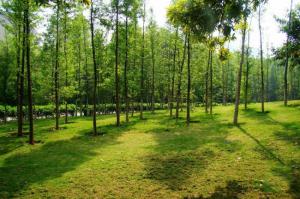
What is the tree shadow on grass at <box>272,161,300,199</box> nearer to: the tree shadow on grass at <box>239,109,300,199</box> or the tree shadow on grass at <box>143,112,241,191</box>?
the tree shadow on grass at <box>239,109,300,199</box>

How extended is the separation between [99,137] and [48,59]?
12.4 meters

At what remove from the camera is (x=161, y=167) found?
478 inches

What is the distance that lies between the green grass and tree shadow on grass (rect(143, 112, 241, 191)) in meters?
0.03

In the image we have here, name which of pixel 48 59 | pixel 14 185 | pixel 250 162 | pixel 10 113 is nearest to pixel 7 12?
pixel 48 59

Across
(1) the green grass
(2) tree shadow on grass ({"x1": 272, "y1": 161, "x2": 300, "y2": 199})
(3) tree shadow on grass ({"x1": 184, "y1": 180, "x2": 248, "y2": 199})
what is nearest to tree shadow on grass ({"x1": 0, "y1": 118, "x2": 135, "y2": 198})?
(1) the green grass

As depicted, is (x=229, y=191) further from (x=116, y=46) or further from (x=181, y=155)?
(x=116, y=46)

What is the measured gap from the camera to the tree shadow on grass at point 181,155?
11.0 metres

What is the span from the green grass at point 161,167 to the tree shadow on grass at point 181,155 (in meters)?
0.03

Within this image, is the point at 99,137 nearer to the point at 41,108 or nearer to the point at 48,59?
the point at 48,59

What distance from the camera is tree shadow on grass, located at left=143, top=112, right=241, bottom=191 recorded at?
11.0 metres

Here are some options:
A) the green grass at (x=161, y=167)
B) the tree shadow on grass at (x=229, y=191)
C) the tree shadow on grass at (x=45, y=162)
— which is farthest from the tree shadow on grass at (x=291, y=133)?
the tree shadow on grass at (x=45, y=162)

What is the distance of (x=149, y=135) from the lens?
20.7 metres

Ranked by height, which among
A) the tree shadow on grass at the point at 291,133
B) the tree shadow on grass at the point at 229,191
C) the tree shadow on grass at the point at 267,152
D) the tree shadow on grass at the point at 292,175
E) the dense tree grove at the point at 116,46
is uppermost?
the dense tree grove at the point at 116,46

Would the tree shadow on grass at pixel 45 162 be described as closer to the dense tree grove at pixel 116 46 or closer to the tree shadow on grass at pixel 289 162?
the dense tree grove at pixel 116 46
